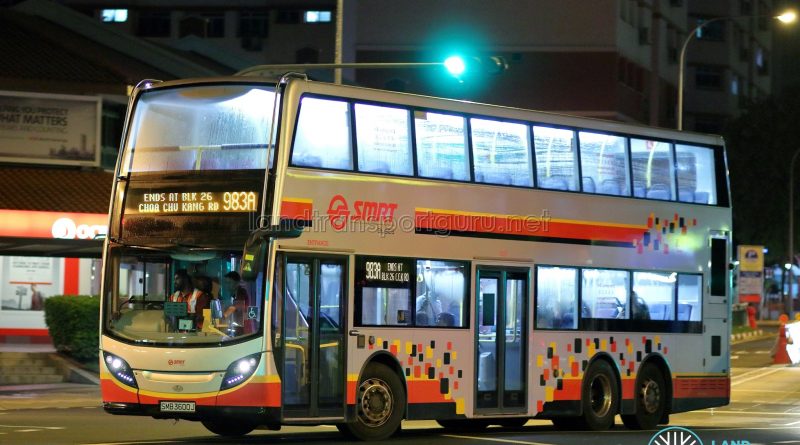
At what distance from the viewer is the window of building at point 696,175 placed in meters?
22.9

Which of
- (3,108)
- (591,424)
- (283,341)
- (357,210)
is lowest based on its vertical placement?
(591,424)

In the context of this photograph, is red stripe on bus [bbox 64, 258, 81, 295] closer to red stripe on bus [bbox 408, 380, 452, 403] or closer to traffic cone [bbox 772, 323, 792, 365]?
traffic cone [bbox 772, 323, 792, 365]

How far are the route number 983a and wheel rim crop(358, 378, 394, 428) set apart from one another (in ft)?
9.00

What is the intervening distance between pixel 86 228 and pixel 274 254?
59.3ft

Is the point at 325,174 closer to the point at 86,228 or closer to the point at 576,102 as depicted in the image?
the point at 86,228

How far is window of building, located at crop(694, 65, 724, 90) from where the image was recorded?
3383 inches

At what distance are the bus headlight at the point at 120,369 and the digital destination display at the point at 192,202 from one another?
5.51 ft

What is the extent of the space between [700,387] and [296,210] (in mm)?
9378

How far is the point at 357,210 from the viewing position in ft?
57.0

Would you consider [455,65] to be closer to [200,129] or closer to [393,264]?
A: [393,264]

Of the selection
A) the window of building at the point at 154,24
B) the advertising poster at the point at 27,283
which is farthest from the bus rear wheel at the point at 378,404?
the window of building at the point at 154,24

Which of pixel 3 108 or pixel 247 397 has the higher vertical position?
pixel 3 108

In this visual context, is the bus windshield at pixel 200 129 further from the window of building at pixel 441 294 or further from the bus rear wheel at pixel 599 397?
the bus rear wheel at pixel 599 397

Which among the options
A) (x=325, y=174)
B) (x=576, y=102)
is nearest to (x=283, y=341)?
(x=325, y=174)
